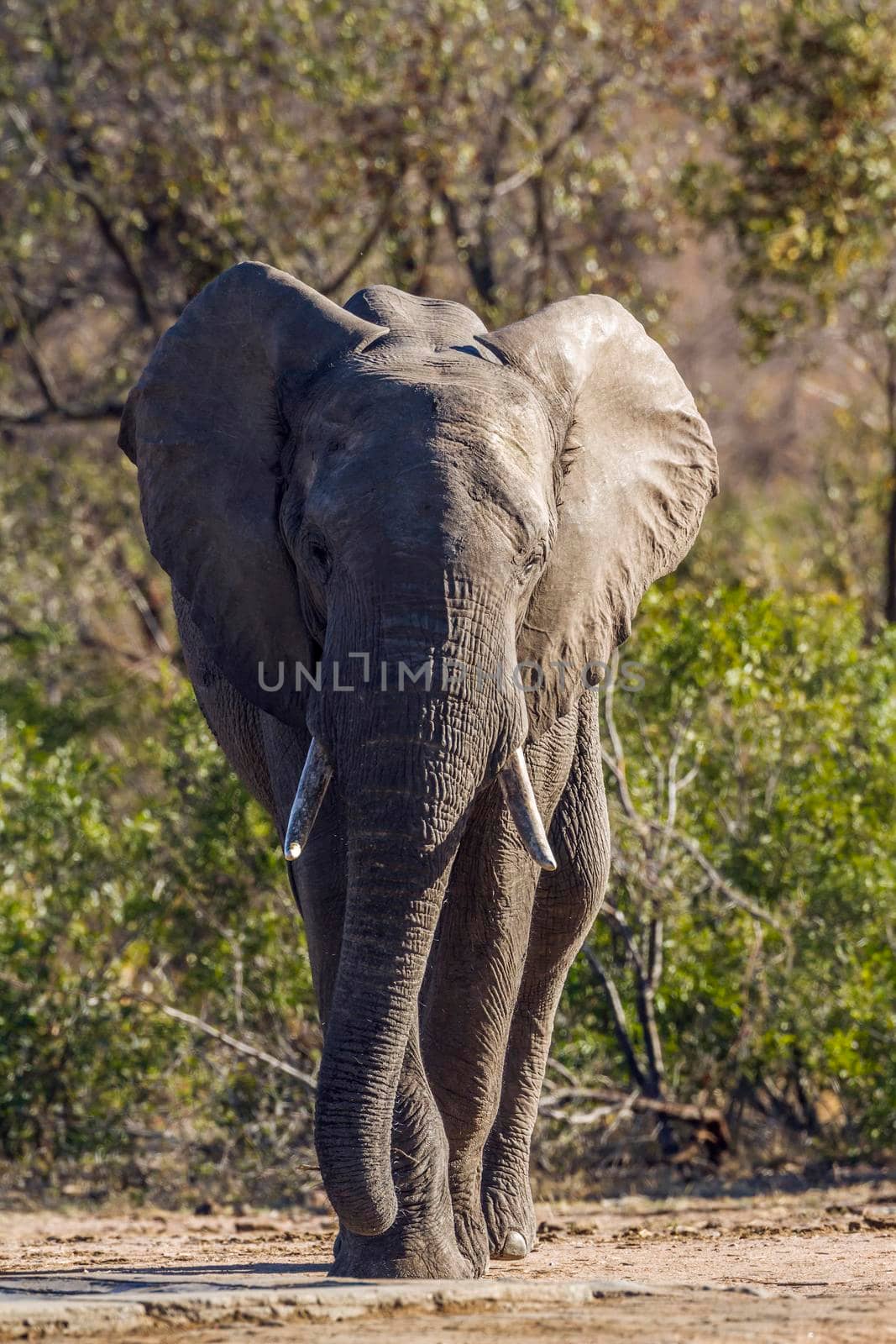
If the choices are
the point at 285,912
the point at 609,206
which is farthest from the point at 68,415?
the point at 285,912

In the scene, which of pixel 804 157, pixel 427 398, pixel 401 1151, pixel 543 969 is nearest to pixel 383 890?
pixel 401 1151

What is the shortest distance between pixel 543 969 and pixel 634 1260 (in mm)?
841

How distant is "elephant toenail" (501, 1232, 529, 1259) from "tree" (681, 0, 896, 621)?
24.4ft

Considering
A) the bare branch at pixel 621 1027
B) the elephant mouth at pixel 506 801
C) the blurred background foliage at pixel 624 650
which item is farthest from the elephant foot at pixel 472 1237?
the bare branch at pixel 621 1027

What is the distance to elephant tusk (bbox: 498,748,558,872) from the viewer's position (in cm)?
496

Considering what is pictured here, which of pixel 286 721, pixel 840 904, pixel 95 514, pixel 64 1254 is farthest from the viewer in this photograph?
pixel 95 514

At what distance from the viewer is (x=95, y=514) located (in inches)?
567

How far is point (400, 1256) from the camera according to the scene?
4949mm

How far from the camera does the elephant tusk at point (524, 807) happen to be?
195 inches

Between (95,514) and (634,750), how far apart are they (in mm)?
6665

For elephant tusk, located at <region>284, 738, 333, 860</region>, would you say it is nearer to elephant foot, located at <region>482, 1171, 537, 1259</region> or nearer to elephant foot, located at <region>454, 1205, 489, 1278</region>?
elephant foot, located at <region>454, 1205, 489, 1278</region>

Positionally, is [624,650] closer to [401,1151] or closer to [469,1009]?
[469,1009]

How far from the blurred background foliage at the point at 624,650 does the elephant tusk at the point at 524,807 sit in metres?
3.01

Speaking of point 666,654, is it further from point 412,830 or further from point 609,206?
point 609,206
